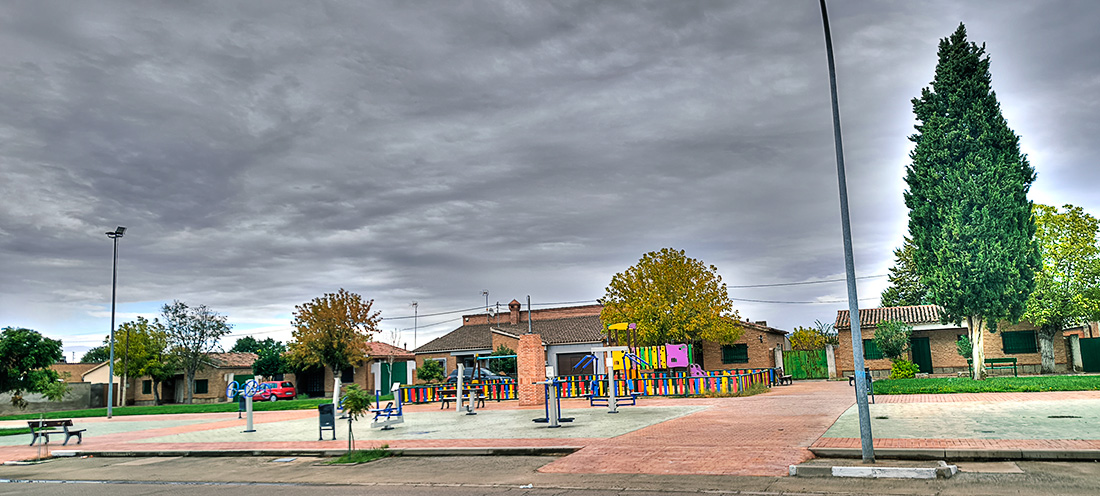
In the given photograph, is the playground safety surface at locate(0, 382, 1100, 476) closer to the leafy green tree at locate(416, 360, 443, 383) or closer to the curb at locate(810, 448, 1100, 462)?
the curb at locate(810, 448, 1100, 462)

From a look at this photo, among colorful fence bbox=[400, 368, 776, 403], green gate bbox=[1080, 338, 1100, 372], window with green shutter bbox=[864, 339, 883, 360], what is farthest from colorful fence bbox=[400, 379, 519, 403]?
green gate bbox=[1080, 338, 1100, 372]

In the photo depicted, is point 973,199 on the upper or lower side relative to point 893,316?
upper

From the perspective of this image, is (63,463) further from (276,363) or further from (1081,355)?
(1081,355)

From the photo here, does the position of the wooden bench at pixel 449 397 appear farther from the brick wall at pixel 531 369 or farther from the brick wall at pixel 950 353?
the brick wall at pixel 950 353

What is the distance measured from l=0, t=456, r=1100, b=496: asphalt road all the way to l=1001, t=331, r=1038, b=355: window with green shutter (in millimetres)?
32597

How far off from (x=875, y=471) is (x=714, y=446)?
357cm

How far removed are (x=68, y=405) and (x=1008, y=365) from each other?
185 ft

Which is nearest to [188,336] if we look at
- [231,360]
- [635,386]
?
[231,360]

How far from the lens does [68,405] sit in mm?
48688

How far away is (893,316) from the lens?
4250 centimetres

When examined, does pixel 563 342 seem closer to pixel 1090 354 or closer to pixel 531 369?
pixel 531 369

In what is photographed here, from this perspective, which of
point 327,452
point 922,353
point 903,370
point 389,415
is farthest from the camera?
point 922,353

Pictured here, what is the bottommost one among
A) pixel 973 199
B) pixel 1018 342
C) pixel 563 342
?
pixel 1018 342

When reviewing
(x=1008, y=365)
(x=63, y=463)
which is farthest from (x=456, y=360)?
(x=63, y=463)
